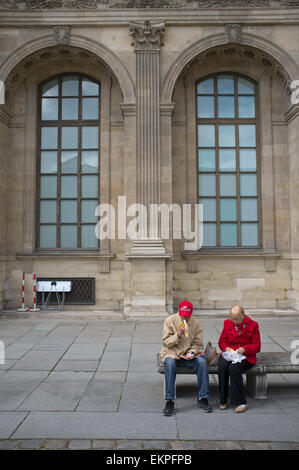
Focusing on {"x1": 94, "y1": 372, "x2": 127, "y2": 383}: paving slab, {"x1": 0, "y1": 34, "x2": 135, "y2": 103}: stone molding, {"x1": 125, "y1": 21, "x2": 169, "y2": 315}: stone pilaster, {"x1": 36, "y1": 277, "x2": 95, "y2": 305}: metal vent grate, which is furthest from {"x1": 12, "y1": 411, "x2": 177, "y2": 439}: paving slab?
{"x1": 0, "y1": 34, "x2": 135, "y2": 103}: stone molding

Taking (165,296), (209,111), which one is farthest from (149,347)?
(209,111)

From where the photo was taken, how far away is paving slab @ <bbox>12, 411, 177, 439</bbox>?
160 inches

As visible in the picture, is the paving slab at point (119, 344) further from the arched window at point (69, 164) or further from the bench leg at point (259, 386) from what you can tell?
the arched window at point (69, 164)

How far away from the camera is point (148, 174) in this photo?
11016 millimetres

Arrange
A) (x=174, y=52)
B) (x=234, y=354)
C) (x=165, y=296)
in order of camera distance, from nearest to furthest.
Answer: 1. (x=234, y=354)
2. (x=165, y=296)
3. (x=174, y=52)

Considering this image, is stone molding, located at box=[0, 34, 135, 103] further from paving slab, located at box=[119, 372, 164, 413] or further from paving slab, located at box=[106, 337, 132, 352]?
paving slab, located at box=[119, 372, 164, 413]

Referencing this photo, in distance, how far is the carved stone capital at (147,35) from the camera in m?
11.2

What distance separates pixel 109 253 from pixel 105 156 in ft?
9.70

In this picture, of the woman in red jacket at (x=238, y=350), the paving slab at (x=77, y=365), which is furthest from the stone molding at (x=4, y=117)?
the woman in red jacket at (x=238, y=350)

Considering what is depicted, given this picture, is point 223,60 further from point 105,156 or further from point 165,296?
point 165,296

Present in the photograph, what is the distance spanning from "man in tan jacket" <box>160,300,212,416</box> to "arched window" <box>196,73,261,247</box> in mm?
6951

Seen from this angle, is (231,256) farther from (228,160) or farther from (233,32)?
(233,32)

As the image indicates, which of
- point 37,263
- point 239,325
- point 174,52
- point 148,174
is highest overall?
point 174,52

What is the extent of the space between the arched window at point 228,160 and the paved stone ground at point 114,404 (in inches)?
172
